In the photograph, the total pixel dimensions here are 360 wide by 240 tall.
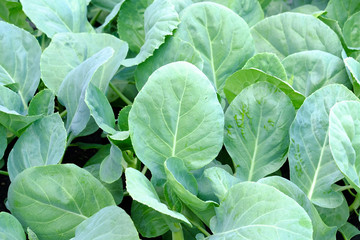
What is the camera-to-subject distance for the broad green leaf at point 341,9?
4.01 feet

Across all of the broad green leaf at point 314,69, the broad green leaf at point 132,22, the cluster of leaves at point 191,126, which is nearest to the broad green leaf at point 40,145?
the cluster of leaves at point 191,126

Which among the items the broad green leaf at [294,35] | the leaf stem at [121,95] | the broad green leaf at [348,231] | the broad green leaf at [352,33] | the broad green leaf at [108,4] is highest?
the broad green leaf at [294,35]

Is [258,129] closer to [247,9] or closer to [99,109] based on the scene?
[99,109]

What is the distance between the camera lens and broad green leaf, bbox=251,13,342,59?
103 cm

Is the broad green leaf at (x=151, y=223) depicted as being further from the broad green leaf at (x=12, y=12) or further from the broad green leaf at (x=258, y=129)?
the broad green leaf at (x=12, y=12)

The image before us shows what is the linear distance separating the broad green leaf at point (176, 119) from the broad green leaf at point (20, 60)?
0.37 m

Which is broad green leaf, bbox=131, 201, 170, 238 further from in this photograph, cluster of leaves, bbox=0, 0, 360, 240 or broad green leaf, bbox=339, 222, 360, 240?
broad green leaf, bbox=339, 222, 360, 240

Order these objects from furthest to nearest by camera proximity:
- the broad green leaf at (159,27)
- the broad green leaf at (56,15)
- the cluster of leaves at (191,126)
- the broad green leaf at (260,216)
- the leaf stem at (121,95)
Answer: the leaf stem at (121,95), the broad green leaf at (56,15), the broad green leaf at (159,27), the cluster of leaves at (191,126), the broad green leaf at (260,216)

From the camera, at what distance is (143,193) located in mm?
705

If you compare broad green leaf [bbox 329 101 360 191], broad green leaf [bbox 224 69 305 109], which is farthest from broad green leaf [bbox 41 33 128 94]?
broad green leaf [bbox 329 101 360 191]

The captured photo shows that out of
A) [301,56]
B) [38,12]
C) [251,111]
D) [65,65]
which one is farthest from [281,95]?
[38,12]

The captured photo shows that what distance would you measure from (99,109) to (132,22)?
0.38m

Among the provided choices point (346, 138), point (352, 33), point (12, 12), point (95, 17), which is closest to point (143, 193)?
point (346, 138)

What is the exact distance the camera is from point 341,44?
3.57 ft
